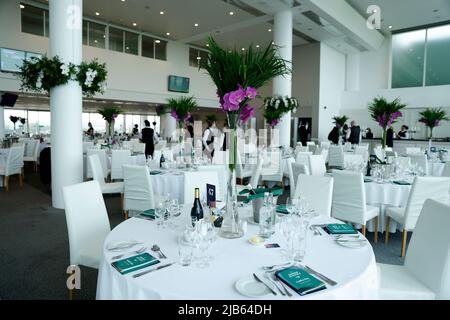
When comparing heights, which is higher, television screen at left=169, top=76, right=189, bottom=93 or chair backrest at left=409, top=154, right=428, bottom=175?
television screen at left=169, top=76, right=189, bottom=93

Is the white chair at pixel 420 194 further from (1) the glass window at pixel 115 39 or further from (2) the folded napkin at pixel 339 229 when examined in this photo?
(1) the glass window at pixel 115 39

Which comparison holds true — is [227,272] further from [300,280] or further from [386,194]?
[386,194]

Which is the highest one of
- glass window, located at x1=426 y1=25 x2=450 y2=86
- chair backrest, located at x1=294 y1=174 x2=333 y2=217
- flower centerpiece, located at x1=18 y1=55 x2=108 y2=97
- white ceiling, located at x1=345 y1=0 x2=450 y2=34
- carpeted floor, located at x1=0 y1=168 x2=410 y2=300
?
white ceiling, located at x1=345 y1=0 x2=450 y2=34

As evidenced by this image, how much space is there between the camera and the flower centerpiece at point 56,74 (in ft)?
17.1

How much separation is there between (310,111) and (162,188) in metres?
13.1

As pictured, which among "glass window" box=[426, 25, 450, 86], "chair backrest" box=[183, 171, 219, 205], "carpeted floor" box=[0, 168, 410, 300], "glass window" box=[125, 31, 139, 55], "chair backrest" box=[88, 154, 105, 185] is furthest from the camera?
"glass window" box=[426, 25, 450, 86]

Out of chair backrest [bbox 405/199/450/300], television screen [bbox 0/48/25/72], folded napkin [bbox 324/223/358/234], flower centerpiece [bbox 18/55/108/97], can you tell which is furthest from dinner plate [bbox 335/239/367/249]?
television screen [bbox 0/48/25/72]

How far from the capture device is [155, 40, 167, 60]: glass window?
49.7 feet

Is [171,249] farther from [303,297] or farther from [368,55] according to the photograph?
[368,55]

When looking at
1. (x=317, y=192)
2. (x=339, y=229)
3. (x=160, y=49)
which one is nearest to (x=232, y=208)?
(x=339, y=229)

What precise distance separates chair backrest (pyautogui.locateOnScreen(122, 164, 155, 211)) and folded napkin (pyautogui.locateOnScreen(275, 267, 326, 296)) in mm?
2836

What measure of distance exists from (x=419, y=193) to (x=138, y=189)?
11.0 feet

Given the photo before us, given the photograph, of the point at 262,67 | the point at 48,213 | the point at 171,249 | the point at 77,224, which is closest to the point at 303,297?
the point at 171,249

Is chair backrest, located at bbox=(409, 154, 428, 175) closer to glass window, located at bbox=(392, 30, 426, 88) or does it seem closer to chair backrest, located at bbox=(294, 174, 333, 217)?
chair backrest, located at bbox=(294, 174, 333, 217)
